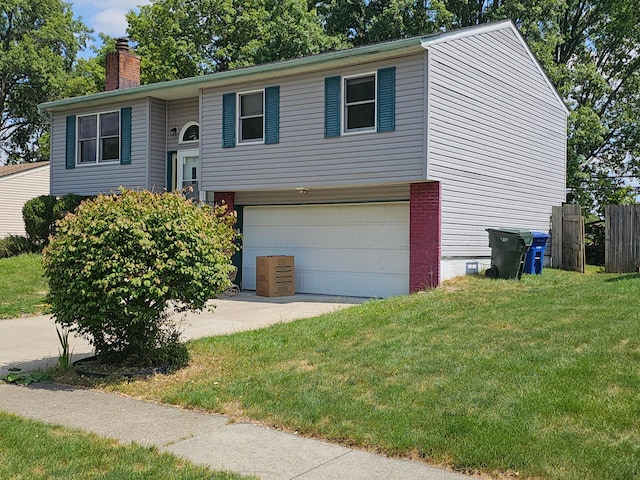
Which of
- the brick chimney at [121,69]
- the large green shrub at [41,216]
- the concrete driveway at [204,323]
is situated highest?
the brick chimney at [121,69]

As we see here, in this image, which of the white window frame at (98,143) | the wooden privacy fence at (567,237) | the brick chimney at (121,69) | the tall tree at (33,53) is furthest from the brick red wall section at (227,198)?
the tall tree at (33,53)

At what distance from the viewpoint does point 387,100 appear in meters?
14.0

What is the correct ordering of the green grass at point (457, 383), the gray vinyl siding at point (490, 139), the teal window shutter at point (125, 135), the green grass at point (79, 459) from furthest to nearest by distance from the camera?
the teal window shutter at point (125, 135), the gray vinyl siding at point (490, 139), the green grass at point (457, 383), the green grass at point (79, 459)

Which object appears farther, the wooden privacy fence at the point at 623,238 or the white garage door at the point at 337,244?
the wooden privacy fence at the point at 623,238

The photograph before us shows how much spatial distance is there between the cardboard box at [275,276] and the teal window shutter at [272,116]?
2883 mm

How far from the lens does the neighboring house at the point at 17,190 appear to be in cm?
2977

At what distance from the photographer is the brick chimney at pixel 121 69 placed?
831 inches

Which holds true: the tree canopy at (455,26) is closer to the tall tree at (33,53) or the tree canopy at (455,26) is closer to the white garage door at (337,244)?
the tall tree at (33,53)

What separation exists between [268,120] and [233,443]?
11574mm

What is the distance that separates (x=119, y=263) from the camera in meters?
6.92

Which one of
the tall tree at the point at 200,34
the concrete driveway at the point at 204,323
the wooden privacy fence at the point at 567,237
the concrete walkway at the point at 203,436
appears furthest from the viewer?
the tall tree at the point at 200,34

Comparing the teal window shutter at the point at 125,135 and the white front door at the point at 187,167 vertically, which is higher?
the teal window shutter at the point at 125,135

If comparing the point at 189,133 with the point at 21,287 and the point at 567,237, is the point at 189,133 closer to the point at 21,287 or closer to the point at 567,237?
the point at 21,287

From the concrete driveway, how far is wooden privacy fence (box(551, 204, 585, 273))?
6.83 metres
